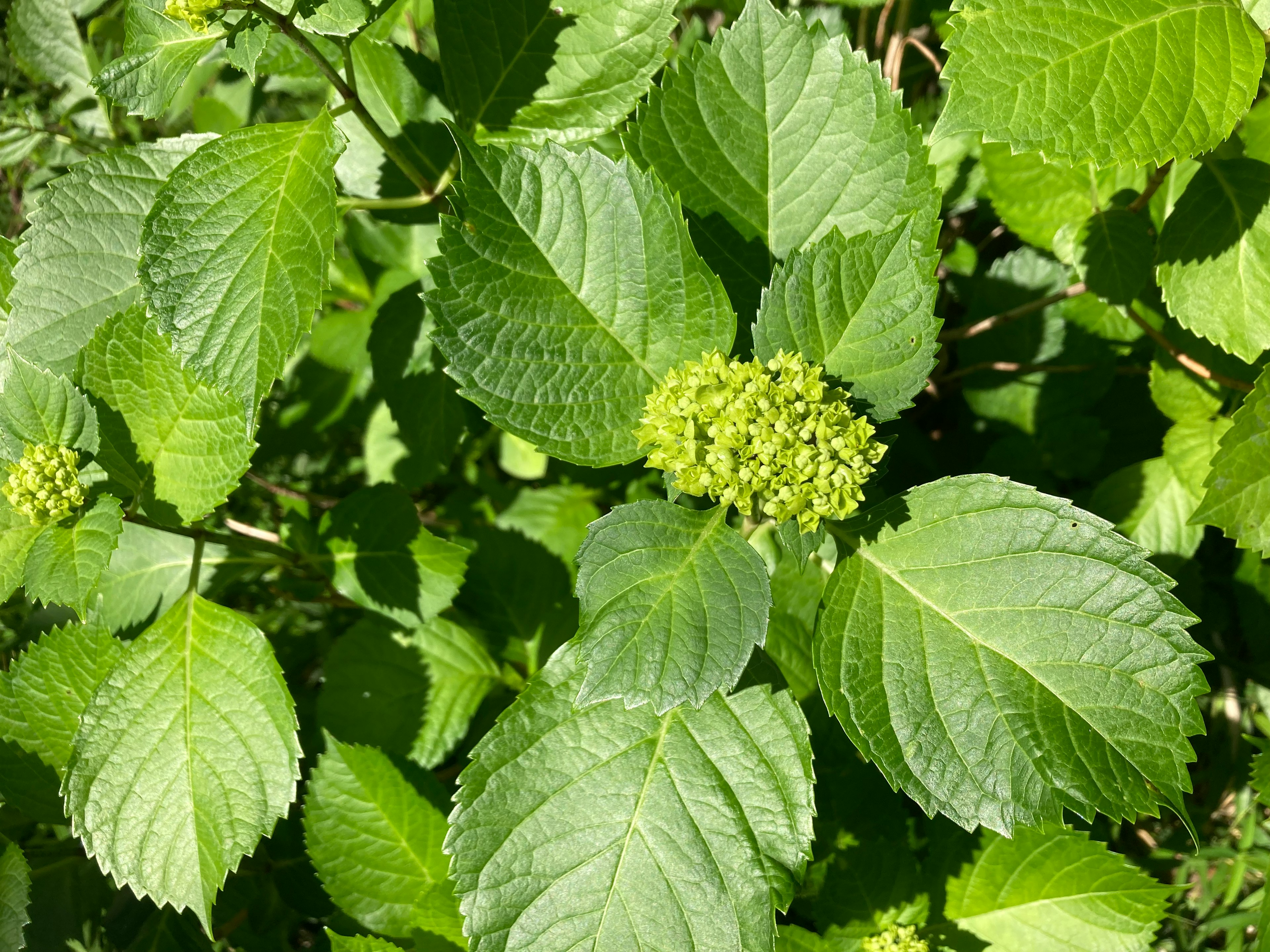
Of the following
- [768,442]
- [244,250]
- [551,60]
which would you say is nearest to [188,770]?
[244,250]

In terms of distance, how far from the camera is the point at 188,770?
2080 mm

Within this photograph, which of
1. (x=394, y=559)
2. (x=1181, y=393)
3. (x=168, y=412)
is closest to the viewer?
(x=168, y=412)

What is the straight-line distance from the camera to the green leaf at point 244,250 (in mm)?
1866

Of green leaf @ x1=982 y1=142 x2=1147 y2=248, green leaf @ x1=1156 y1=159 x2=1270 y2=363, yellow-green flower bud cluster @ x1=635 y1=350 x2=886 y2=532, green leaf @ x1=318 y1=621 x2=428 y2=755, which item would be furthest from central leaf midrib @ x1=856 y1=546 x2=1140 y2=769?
green leaf @ x1=318 y1=621 x2=428 y2=755

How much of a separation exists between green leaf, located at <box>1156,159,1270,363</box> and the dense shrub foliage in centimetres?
1

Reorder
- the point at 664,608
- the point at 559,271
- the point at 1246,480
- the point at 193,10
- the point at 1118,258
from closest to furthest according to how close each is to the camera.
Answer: the point at 664,608, the point at 193,10, the point at 559,271, the point at 1246,480, the point at 1118,258

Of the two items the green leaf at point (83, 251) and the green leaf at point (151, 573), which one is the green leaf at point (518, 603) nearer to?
the green leaf at point (151, 573)

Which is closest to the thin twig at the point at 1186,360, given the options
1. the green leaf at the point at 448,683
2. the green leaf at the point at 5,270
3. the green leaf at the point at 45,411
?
the green leaf at the point at 448,683

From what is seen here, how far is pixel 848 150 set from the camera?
196 centimetres

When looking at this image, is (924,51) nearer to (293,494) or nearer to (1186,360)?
(1186,360)

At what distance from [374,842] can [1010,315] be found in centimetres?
238

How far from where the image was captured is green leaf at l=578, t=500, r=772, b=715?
1.52 meters

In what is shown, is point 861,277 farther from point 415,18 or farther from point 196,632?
point 415,18

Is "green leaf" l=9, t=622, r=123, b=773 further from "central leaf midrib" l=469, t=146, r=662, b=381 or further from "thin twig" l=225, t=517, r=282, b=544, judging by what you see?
"central leaf midrib" l=469, t=146, r=662, b=381
